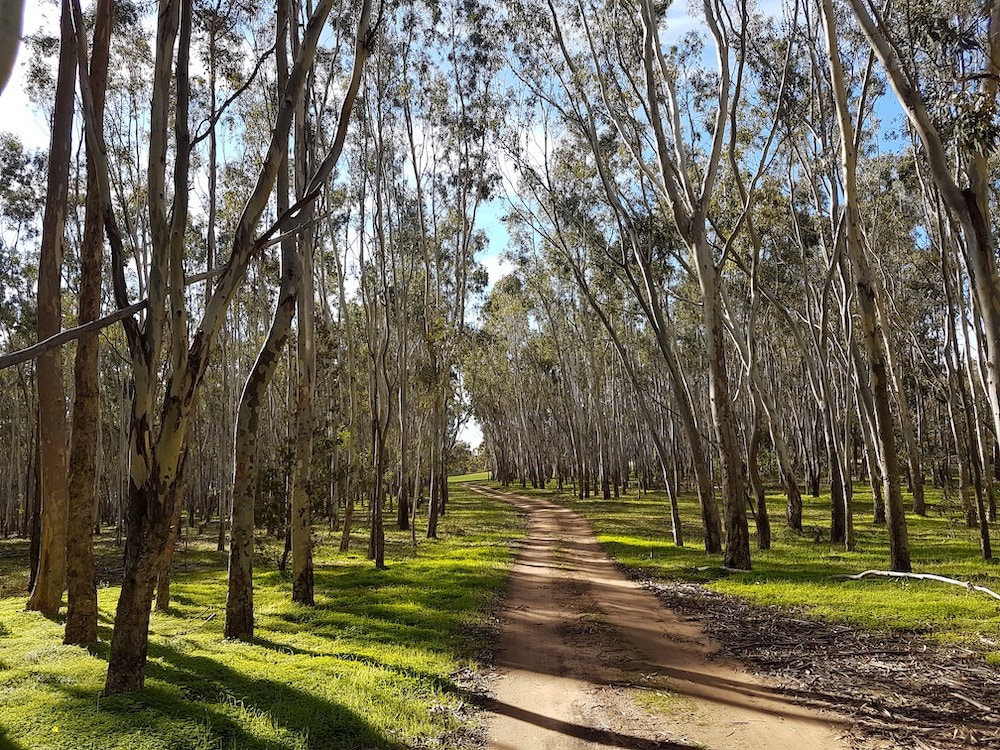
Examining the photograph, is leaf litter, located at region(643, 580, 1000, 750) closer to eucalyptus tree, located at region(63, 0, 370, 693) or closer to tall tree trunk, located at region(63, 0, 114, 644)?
eucalyptus tree, located at region(63, 0, 370, 693)

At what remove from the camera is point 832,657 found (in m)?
6.08

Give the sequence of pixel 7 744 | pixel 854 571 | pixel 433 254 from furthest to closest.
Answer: pixel 433 254 → pixel 854 571 → pixel 7 744

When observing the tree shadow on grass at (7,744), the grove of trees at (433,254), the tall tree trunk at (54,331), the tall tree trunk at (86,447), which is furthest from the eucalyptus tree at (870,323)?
the tall tree trunk at (54,331)

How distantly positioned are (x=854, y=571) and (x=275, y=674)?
939 centimetres

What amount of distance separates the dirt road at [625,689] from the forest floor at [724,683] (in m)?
0.01

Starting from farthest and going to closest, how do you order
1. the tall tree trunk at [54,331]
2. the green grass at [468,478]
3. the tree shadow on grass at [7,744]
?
A: the green grass at [468,478], the tall tree trunk at [54,331], the tree shadow on grass at [7,744]

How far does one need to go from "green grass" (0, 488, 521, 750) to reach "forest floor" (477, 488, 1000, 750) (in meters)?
0.69

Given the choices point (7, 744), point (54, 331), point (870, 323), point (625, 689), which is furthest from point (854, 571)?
point (54, 331)

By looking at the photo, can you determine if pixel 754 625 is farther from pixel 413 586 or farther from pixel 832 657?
pixel 413 586

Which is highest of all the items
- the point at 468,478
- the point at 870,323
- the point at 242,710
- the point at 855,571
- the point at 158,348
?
the point at 870,323

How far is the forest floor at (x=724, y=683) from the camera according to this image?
4.46 meters

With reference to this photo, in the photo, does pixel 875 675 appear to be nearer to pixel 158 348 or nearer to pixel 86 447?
pixel 158 348

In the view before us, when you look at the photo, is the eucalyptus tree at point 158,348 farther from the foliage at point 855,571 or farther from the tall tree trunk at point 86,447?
the foliage at point 855,571

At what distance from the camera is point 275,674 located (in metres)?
5.92
